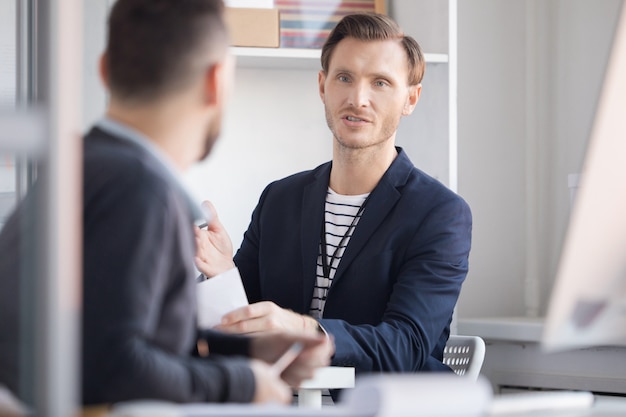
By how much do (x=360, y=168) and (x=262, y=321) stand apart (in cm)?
73

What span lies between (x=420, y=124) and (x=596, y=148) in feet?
7.51

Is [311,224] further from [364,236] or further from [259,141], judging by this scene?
[259,141]

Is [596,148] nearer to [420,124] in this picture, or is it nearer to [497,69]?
[420,124]

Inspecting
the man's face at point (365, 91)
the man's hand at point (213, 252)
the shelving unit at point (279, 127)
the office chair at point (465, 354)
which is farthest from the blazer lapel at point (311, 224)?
the shelving unit at point (279, 127)

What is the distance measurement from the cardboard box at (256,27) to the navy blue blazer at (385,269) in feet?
2.11

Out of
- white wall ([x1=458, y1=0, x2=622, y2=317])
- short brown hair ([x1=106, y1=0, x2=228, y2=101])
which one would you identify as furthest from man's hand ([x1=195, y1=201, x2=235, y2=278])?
white wall ([x1=458, y1=0, x2=622, y2=317])

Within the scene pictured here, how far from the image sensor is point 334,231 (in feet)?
7.96

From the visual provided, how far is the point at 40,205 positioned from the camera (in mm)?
746

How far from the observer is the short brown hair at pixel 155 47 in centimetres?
95

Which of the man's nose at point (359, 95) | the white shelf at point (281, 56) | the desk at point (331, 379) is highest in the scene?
the white shelf at point (281, 56)

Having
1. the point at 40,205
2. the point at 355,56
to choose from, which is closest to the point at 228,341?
the point at 40,205

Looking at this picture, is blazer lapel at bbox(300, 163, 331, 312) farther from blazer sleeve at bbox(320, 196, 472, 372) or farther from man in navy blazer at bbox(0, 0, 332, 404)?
man in navy blazer at bbox(0, 0, 332, 404)

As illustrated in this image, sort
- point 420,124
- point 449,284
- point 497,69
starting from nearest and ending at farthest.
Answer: point 449,284
point 420,124
point 497,69

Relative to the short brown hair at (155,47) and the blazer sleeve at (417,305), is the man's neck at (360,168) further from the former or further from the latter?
the short brown hair at (155,47)
